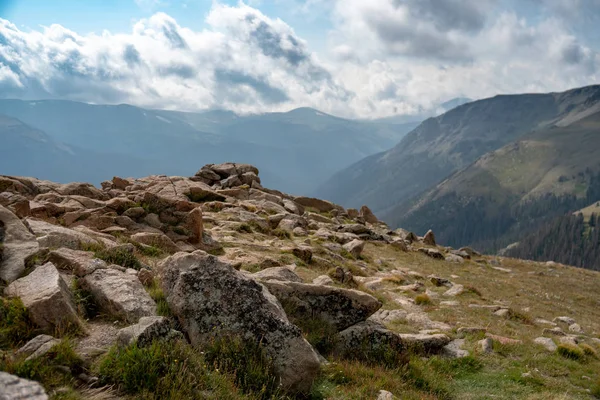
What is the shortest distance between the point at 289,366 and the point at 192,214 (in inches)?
650

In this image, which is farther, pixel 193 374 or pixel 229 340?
pixel 229 340

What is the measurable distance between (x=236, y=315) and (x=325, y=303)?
4.21 m

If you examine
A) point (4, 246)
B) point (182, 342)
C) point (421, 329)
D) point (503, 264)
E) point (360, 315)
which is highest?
point (4, 246)

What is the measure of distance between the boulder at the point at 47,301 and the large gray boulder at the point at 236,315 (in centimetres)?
234

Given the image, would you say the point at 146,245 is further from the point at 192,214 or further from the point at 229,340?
the point at 229,340

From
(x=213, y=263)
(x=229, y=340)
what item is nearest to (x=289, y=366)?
(x=229, y=340)

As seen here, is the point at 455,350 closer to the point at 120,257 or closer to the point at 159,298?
the point at 159,298

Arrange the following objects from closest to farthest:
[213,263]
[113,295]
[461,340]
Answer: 1. [113,295]
2. [213,263]
3. [461,340]

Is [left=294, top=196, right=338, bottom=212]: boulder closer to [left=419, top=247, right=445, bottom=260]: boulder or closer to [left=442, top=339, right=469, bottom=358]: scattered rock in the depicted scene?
[left=419, top=247, right=445, bottom=260]: boulder

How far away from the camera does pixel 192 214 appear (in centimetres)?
2377

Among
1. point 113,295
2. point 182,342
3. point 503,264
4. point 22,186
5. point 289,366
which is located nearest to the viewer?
point 182,342

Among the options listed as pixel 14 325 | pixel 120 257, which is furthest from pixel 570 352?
pixel 14 325

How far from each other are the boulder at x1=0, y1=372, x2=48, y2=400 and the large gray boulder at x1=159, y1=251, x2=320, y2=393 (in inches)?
149

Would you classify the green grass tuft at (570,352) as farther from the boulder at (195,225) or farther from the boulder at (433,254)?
the boulder at (433,254)
